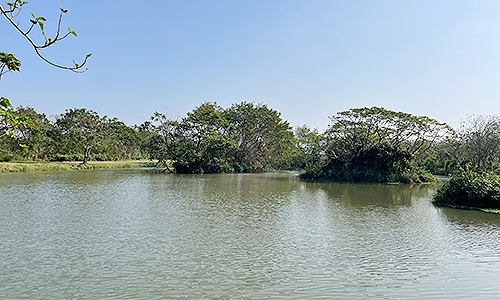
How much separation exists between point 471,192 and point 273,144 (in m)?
27.1

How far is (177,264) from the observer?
21.0 ft

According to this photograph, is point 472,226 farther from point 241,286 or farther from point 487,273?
point 241,286

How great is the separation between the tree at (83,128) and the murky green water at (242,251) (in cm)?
2689

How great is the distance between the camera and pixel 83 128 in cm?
3834

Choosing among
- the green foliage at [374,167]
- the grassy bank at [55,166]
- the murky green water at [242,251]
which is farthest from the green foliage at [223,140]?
the murky green water at [242,251]

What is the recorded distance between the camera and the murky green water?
5277 millimetres

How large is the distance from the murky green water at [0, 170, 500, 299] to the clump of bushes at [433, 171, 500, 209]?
1.03 meters

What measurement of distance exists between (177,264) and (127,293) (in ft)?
4.66

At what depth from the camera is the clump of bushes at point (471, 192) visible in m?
12.3

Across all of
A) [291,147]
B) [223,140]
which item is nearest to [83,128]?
[223,140]

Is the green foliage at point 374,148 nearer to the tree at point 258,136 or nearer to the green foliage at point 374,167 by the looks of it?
the green foliage at point 374,167

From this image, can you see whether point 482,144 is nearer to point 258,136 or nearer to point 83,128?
point 258,136

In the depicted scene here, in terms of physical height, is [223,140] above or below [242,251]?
above

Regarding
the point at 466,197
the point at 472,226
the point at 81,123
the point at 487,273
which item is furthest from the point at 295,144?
the point at 487,273
